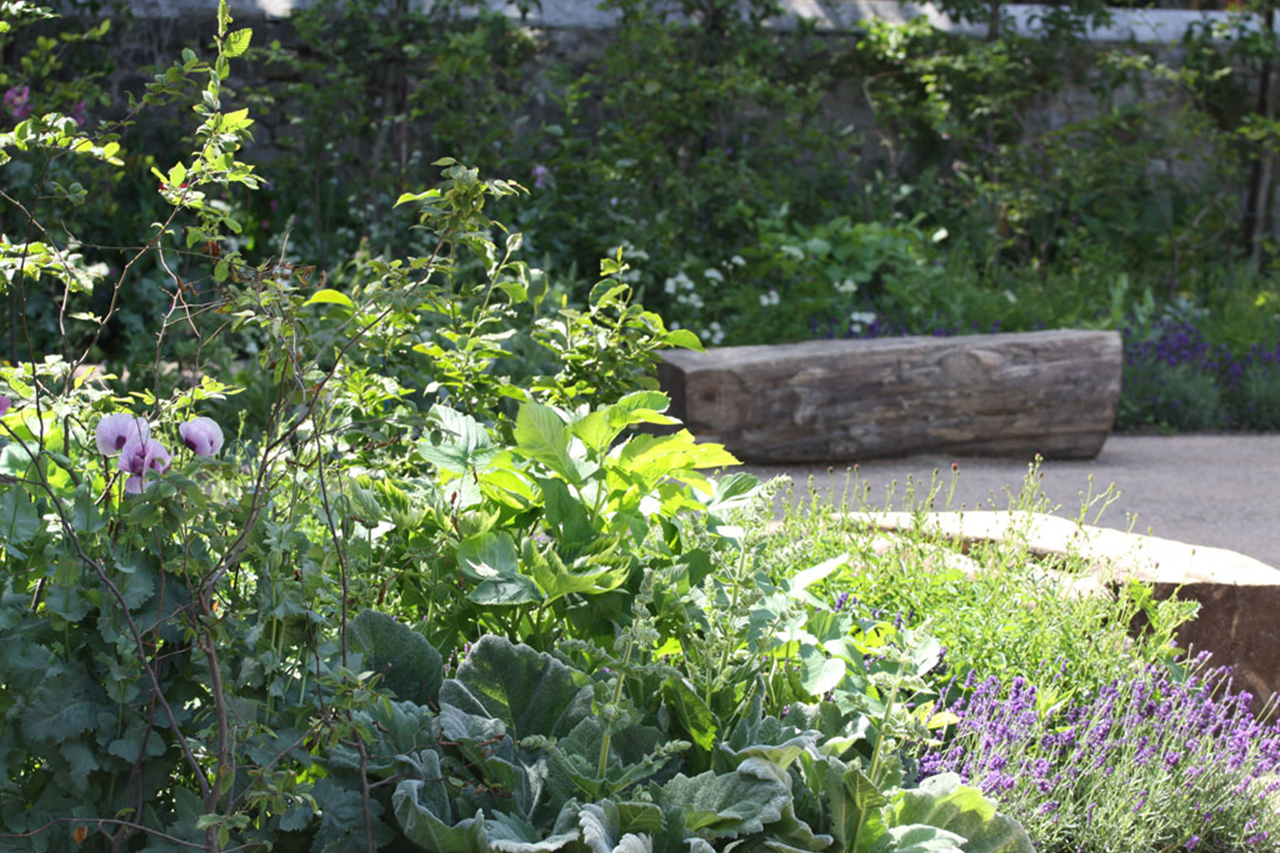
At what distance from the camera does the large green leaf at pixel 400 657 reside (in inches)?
75.4

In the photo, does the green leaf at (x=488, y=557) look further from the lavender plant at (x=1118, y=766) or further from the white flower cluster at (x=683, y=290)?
the white flower cluster at (x=683, y=290)

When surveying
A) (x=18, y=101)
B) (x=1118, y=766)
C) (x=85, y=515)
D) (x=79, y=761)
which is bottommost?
(x=1118, y=766)

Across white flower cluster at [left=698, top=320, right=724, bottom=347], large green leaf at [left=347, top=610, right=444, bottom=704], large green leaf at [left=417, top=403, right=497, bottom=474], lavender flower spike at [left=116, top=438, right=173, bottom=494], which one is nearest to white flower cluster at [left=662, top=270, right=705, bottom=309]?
white flower cluster at [left=698, top=320, right=724, bottom=347]

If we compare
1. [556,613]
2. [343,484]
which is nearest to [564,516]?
[556,613]

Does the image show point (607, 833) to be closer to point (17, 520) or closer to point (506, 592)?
point (506, 592)

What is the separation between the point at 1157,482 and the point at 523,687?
13.0ft

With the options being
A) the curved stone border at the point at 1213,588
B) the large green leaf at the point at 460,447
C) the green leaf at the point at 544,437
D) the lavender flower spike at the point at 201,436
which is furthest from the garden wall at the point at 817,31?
the lavender flower spike at the point at 201,436

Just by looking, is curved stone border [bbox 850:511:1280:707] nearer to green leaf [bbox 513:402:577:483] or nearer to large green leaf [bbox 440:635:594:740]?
green leaf [bbox 513:402:577:483]

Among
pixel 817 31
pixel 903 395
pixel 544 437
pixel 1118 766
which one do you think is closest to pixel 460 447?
pixel 544 437

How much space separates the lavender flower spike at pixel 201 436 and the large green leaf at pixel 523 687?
0.51 meters

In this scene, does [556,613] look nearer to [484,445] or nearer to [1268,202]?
[484,445]

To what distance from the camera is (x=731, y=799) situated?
5.44ft

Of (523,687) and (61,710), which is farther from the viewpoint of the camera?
(523,687)

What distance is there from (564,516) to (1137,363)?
5.35 m
